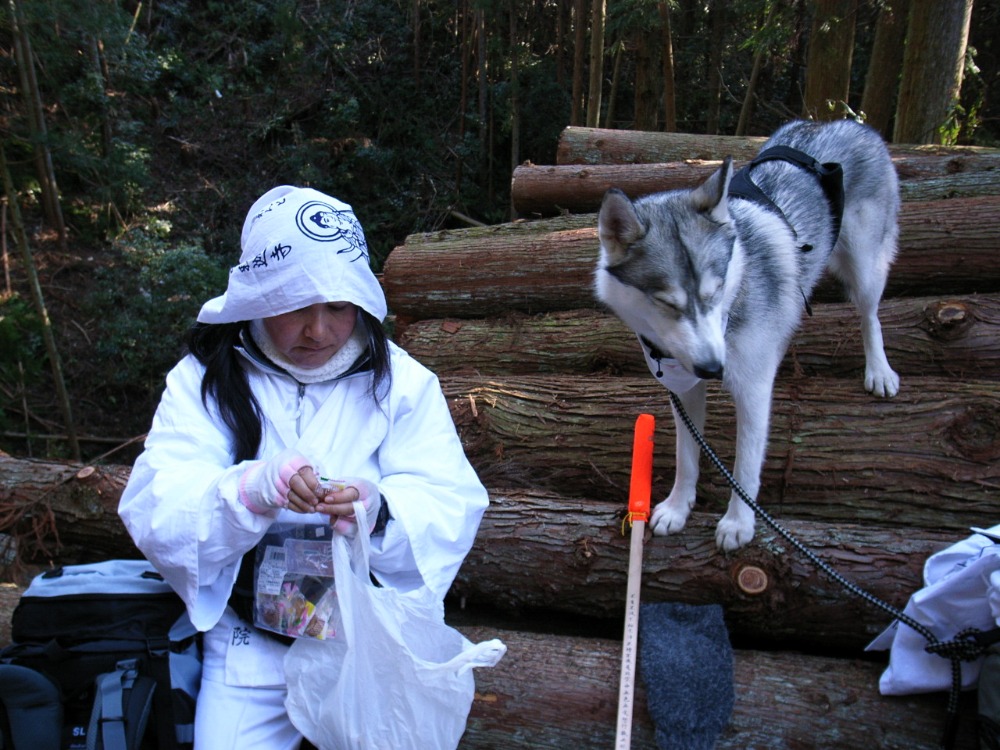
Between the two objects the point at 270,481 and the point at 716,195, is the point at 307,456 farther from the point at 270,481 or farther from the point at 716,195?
the point at 716,195

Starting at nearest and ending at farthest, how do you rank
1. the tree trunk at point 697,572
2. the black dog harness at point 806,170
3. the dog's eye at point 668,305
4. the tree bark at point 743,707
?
the tree bark at point 743,707 → the dog's eye at point 668,305 → the tree trunk at point 697,572 → the black dog harness at point 806,170

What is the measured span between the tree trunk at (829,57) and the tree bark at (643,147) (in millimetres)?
1917

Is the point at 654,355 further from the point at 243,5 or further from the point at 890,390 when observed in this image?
the point at 243,5

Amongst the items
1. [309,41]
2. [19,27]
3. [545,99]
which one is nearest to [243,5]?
[309,41]

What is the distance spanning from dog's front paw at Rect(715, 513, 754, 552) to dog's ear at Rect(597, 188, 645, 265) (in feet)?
3.70

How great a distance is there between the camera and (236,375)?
84.7 inches

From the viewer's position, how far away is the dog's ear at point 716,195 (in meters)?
2.42

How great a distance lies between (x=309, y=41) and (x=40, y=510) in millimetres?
13786

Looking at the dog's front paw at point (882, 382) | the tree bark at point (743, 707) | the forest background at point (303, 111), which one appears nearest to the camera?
the tree bark at point (743, 707)

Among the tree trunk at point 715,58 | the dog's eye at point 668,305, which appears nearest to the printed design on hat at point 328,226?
the dog's eye at point 668,305

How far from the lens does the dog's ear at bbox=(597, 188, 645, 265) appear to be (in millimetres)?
2365

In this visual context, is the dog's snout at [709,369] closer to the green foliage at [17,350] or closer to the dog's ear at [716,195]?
the dog's ear at [716,195]

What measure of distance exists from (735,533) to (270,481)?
183 cm

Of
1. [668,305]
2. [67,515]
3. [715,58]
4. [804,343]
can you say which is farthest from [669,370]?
[715,58]
